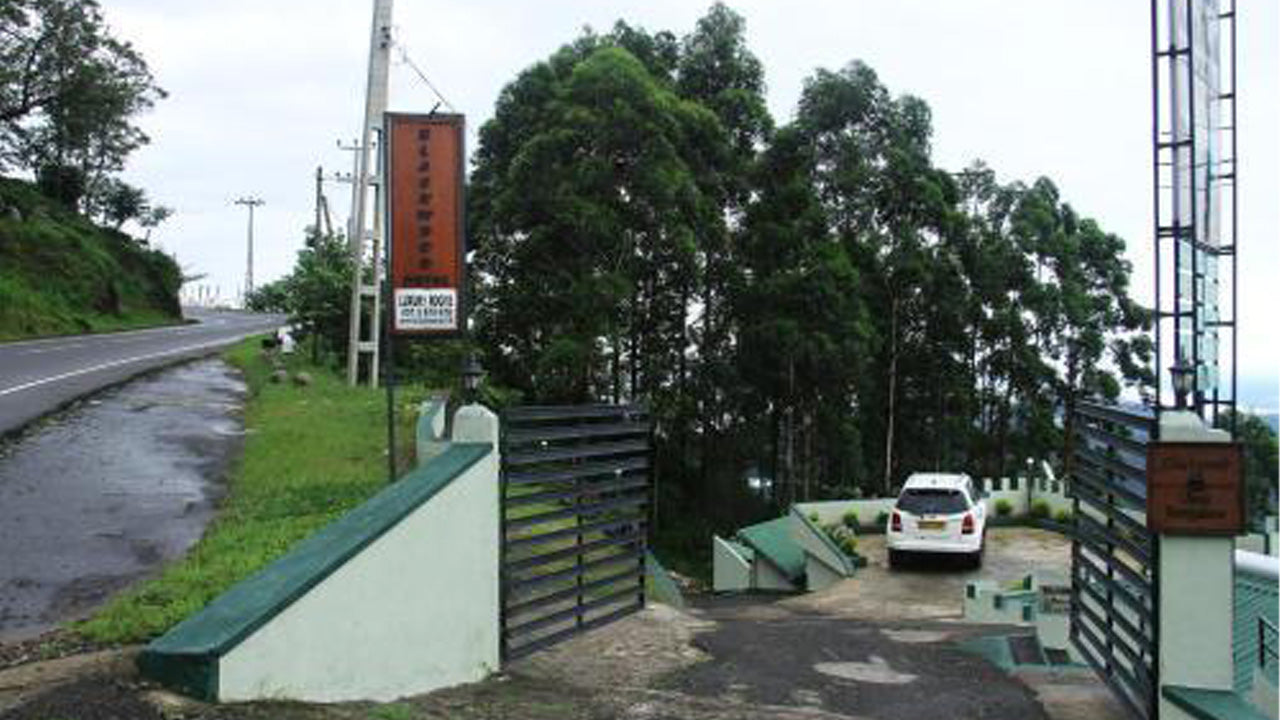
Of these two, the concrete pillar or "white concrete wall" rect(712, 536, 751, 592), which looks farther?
"white concrete wall" rect(712, 536, 751, 592)

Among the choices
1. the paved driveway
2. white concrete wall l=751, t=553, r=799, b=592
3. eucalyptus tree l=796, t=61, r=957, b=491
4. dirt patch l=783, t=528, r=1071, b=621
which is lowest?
white concrete wall l=751, t=553, r=799, b=592

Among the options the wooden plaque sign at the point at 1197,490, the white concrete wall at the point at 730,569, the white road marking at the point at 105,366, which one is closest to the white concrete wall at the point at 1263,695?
the wooden plaque sign at the point at 1197,490

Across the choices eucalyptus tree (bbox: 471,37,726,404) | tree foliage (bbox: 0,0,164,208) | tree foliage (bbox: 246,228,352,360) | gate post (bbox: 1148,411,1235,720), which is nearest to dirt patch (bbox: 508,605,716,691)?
gate post (bbox: 1148,411,1235,720)

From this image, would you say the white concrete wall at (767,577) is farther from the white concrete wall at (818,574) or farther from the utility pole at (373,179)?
the utility pole at (373,179)

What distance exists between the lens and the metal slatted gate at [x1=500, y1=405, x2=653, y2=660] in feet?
26.6

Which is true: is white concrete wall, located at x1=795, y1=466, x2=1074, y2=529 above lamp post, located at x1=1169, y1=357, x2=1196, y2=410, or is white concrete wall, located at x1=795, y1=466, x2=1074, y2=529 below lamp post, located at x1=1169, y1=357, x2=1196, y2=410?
below

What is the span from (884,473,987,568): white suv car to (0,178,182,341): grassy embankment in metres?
24.6

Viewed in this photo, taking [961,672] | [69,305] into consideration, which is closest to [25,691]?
[961,672]

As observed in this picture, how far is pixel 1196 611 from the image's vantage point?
20.8 feet

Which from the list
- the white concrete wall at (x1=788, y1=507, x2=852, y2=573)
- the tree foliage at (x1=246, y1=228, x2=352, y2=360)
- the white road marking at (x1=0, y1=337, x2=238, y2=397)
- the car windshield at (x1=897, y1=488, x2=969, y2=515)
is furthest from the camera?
the tree foliage at (x1=246, y1=228, x2=352, y2=360)

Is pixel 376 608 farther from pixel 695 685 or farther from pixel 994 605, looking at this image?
pixel 994 605

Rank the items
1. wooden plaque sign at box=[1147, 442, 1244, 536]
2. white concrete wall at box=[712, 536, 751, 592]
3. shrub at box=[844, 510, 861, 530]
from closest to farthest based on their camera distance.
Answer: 1. wooden plaque sign at box=[1147, 442, 1244, 536]
2. white concrete wall at box=[712, 536, 751, 592]
3. shrub at box=[844, 510, 861, 530]

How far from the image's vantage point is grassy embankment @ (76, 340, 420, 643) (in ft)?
27.0

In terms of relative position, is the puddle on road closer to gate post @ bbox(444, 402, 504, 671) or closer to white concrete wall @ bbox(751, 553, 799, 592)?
gate post @ bbox(444, 402, 504, 671)
